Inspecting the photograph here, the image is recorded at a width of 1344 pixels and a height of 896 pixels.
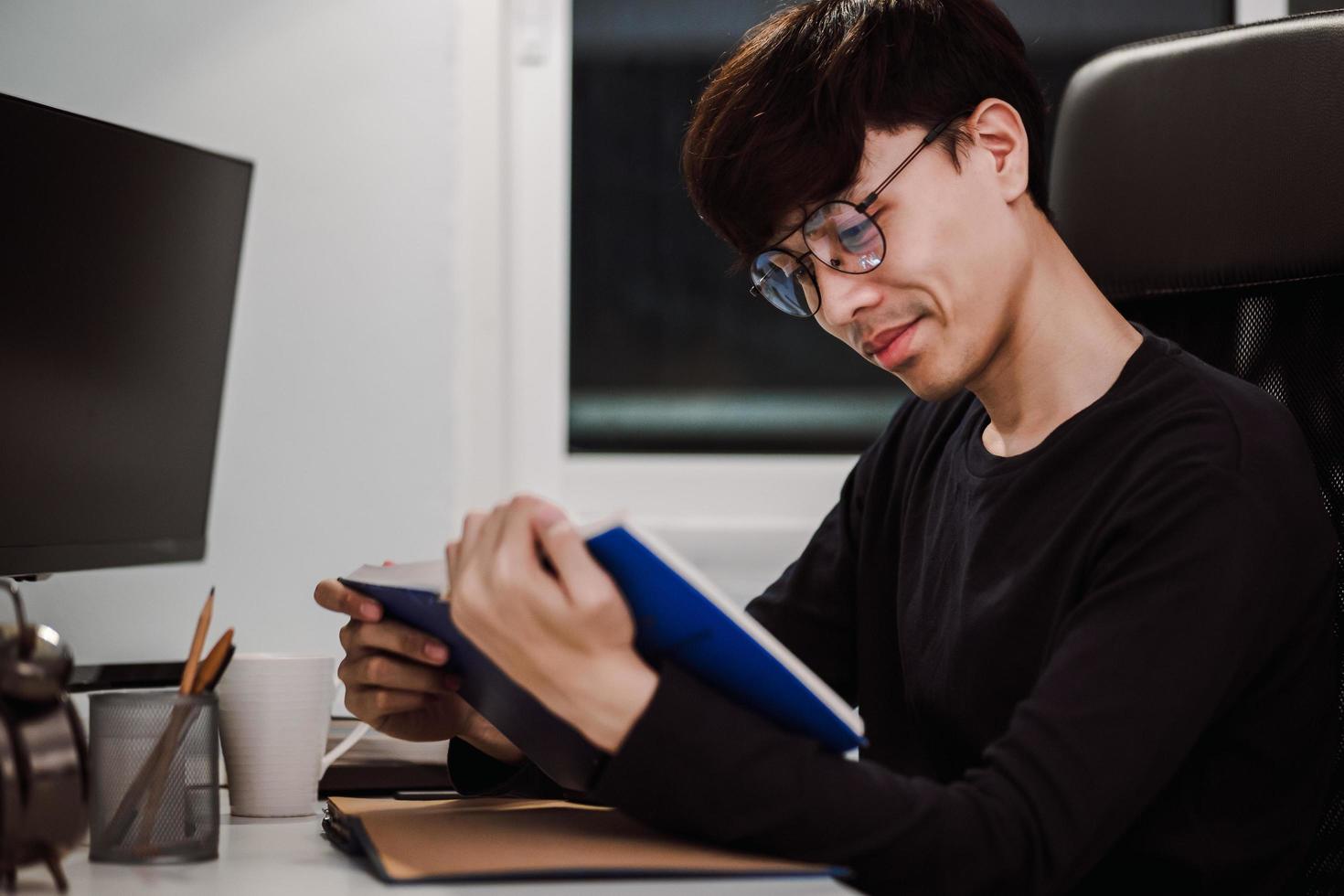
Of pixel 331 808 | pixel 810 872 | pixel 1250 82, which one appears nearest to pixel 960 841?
pixel 810 872

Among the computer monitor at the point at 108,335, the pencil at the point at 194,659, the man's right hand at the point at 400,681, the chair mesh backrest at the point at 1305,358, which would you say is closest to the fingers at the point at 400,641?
the man's right hand at the point at 400,681

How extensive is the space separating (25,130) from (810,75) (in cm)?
65

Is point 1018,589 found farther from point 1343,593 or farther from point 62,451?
point 62,451

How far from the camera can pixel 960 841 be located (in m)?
0.73

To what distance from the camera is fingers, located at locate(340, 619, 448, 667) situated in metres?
0.91

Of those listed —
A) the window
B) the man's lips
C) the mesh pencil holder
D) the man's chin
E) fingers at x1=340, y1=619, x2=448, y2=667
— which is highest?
the window

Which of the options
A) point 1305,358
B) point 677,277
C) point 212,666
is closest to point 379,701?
point 212,666

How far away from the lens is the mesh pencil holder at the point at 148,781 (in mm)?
776

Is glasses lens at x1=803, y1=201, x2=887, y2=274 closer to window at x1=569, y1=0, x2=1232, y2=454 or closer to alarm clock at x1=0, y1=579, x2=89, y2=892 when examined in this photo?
alarm clock at x1=0, y1=579, x2=89, y2=892

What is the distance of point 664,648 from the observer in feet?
2.31

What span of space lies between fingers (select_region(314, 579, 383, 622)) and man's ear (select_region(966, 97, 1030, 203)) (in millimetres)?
584

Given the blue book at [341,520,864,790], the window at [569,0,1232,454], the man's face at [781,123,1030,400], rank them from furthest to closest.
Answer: the window at [569,0,1232,454], the man's face at [781,123,1030,400], the blue book at [341,520,864,790]

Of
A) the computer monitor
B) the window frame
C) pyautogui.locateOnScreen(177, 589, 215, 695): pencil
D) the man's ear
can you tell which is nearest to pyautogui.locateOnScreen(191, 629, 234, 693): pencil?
pyautogui.locateOnScreen(177, 589, 215, 695): pencil

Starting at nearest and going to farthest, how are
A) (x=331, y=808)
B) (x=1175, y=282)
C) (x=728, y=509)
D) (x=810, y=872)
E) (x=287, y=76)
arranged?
(x=810, y=872) → (x=331, y=808) → (x=1175, y=282) → (x=287, y=76) → (x=728, y=509)
